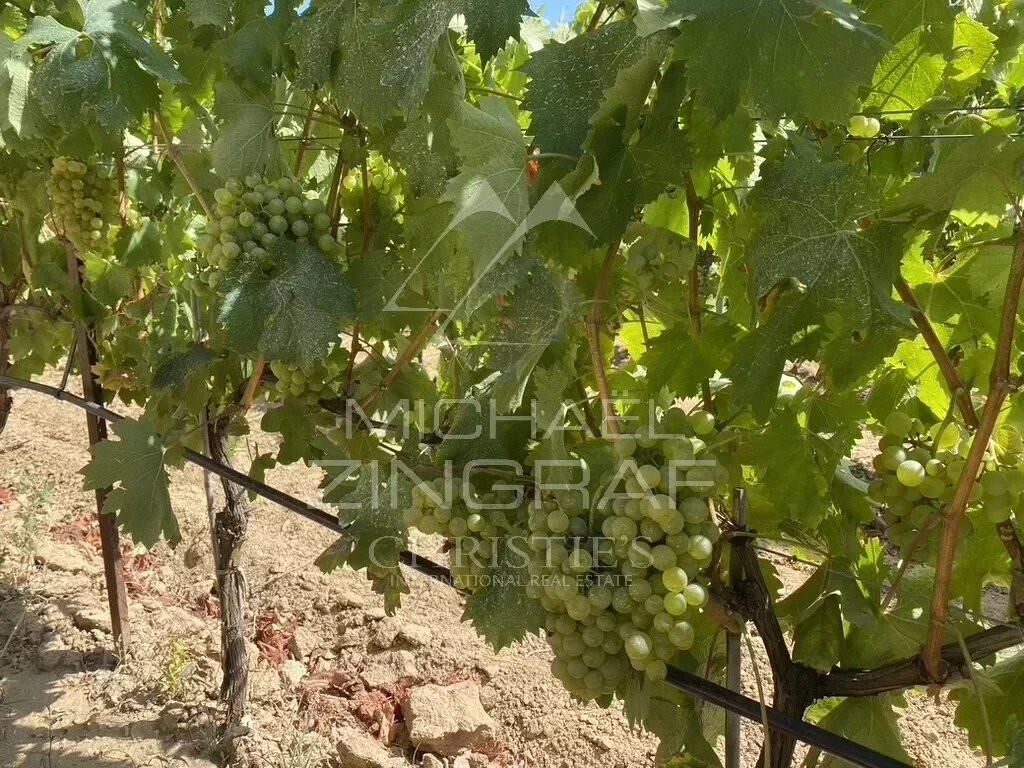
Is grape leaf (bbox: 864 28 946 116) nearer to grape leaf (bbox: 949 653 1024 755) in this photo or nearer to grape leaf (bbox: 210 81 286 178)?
grape leaf (bbox: 949 653 1024 755)

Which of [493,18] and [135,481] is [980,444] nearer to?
[493,18]

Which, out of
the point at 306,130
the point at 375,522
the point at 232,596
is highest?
the point at 306,130

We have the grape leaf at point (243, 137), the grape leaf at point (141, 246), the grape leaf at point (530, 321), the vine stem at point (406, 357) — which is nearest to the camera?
the grape leaf at point (530, 321)

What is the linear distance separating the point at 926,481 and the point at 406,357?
88 cm

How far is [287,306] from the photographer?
4.59 feet

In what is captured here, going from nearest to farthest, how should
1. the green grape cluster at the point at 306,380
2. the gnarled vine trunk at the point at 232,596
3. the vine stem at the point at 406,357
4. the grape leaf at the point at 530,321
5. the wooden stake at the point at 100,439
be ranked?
1. the grape leaf at the point at 530,321
2. the vine stem at the point at 406,357
3. the green grape cluster at the point at 306,380
4. the gnarled vine trunk at the point at 232,596
5. the wooden stake at the point at 100,439

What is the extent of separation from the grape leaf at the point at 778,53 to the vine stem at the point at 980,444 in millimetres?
297

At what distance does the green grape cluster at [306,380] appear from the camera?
1700mm

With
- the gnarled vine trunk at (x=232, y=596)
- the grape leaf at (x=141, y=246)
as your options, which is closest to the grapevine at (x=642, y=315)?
the grape leaf at (x=141, y=246)

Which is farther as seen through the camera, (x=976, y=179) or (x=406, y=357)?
(x=406, y=357)

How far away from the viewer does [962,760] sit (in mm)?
2758

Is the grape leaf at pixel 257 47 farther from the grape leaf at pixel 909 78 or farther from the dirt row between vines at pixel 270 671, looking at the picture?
the dirt row between vines at pixel 270 671

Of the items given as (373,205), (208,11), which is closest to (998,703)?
(373,205)

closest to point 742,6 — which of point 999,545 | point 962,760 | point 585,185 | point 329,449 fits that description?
point 585,185
